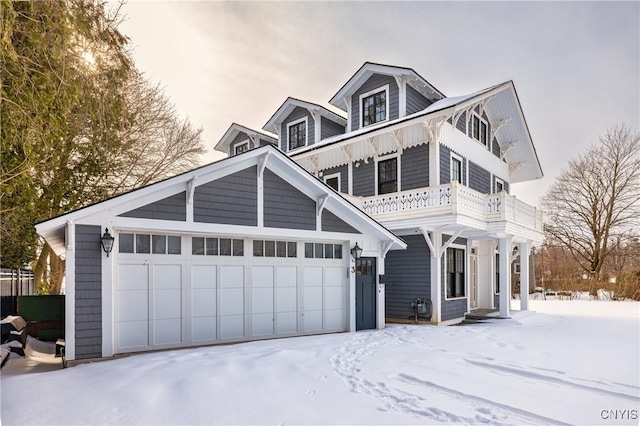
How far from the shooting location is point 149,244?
27.4ft

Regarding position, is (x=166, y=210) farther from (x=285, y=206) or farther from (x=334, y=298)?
(x=334, y=298)

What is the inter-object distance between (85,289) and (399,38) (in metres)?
9.25

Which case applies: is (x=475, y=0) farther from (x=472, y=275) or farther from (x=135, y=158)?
(x=135, y=158)

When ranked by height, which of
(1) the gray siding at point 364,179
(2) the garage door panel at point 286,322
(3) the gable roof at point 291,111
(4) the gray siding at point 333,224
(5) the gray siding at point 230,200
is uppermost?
(3) the gable roof at point 291,111

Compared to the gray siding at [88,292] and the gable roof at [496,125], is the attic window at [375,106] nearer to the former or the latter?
the gable roof at [496,125]

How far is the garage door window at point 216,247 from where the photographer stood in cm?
888

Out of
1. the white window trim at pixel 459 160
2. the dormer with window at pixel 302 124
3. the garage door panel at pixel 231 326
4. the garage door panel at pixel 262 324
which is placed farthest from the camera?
the dormer with window at pixel 302 124

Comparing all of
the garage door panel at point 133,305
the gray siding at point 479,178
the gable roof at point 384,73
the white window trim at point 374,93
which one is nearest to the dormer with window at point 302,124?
the gable roof at point 384,73

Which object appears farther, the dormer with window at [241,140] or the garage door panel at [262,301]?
the dormer with window at [241,140]

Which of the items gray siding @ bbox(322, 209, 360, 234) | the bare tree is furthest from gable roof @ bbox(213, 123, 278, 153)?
the bare tree

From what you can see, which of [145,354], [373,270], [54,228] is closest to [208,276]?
[145,354]

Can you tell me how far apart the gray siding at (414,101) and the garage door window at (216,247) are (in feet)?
27.0

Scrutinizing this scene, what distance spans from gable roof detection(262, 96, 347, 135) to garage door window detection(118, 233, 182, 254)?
398 inches

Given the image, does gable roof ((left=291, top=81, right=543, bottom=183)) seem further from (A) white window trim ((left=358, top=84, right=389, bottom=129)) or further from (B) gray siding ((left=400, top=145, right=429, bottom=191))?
(B) gray siding ((left=400, top=145, right=429, bottom=191))
